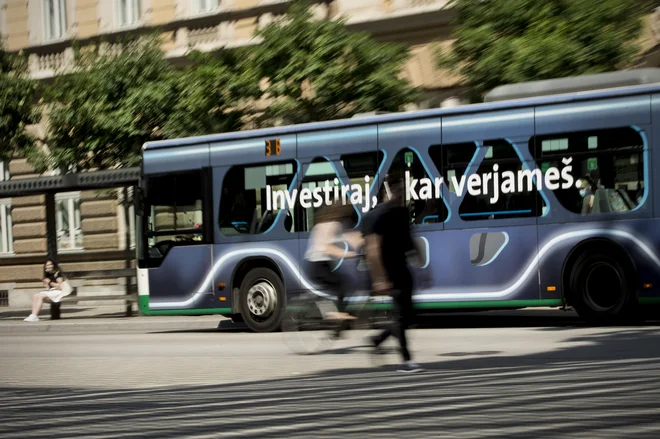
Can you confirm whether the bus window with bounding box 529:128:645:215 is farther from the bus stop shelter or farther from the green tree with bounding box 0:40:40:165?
the green tree with bounding box 0:40:40:165

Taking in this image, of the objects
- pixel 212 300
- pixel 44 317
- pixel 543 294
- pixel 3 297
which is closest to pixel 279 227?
pixel 212 300

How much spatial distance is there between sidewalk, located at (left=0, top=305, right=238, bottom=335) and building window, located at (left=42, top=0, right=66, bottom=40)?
36.1 feet

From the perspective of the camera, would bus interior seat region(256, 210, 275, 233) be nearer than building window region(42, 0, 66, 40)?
Yes

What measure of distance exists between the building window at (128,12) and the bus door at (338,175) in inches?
644

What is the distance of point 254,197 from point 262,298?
5.22 feet

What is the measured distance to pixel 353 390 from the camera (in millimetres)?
8594

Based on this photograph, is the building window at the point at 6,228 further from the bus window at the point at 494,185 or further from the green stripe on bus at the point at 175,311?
the bus window at the point at 494,185

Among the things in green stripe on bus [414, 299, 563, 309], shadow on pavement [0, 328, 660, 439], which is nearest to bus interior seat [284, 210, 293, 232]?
green stripe on bus [414, 299, 563, 309]

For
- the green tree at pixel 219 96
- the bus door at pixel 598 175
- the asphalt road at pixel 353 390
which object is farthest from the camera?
the green tree at pixel 219 96

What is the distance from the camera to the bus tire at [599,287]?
14648 millimetres

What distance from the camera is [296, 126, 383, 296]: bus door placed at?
54.3ft

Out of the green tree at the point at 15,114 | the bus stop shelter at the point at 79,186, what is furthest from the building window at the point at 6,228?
the bus stop shelter at the point at 79,186

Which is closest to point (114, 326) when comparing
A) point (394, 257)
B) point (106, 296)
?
point (106, 296)

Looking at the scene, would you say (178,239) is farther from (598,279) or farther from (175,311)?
(598,279)
